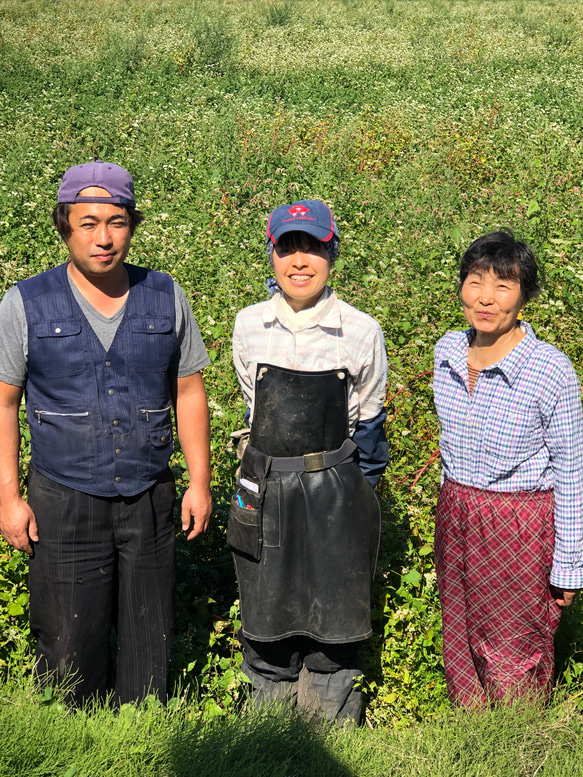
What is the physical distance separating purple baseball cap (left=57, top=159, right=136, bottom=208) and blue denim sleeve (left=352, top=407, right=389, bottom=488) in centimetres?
118

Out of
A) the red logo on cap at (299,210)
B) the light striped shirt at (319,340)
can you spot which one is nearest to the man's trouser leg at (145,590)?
the light striped shirt at (319,340)

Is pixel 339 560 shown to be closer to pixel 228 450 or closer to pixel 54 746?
pixel 54 746

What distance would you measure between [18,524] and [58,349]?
24.8 inches

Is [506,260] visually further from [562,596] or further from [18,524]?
[18,524]

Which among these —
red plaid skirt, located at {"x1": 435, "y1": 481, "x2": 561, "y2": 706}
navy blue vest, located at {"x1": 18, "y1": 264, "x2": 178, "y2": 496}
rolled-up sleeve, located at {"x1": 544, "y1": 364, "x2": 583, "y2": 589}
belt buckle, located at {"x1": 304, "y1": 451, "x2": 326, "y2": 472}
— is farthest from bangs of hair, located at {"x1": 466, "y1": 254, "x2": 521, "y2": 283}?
navy blue vest, located at {"x1": 18, "y1": 264, "x2": 178, "y2": 496}

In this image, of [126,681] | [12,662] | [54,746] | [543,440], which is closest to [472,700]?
[543,440]

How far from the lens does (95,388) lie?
272 cm

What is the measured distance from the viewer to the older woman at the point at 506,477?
2.66 meters

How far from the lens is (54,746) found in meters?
2.54

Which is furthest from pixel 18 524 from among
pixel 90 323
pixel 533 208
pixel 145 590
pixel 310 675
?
pixel 533 208

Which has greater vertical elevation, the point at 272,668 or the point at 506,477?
the point at 506,477

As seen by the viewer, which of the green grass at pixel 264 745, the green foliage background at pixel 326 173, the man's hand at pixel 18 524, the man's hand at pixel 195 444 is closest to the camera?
the green grass at pixel 264 745

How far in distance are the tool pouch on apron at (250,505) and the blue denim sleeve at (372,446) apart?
373 millimetres

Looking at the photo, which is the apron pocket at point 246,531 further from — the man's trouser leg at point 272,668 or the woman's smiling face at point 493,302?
the woman's smiling face at point 493,302
